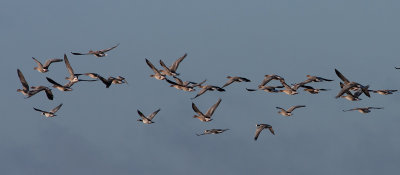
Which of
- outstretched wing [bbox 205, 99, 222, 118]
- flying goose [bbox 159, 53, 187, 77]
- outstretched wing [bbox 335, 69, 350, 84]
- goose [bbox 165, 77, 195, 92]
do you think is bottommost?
outstretched wing [bbox 205, 99, 222, 118]

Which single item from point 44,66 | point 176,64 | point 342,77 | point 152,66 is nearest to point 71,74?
point 44,66

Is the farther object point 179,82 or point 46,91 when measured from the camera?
point 179,82

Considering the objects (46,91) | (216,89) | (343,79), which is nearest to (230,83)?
(216,89)

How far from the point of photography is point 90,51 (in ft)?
282

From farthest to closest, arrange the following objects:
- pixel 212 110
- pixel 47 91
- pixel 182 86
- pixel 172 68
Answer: pixel 182 86 → pixel 172 68 → pixel 212 110 → pixel 47 91

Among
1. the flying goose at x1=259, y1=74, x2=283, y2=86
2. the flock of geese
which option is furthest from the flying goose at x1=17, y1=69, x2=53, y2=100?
the flying goose at x1=259, y1=74, x2=283, y2=86

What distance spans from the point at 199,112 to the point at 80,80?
11552mm

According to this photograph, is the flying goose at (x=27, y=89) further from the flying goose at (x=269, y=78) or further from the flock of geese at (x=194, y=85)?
the flying goose at (x=269, y=78)

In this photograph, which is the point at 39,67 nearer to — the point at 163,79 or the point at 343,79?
the point at 163,79

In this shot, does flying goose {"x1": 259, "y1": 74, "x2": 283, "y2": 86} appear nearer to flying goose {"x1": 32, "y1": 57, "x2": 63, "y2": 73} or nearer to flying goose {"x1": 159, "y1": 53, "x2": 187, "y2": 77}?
flying goose {"x1": 159, "y1": 53, "x2": 187, "y2": 77}

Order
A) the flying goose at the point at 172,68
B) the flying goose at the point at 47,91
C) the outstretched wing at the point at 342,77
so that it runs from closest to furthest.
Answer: the flying goose at the point at 47,91, the outstretched wing at the point at 342,77, the flying goose at the point at 172,68

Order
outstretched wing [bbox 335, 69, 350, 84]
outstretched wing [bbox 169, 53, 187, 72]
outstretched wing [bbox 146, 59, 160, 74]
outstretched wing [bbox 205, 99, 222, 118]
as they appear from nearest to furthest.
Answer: outstretched wing [bbox 335, 69, 350, 84] < outstretched wing [bbox 205, 99, 222, 118] < outstretched wing [bbox 146, 59, 160, 74] < outstretched wing [bbox 169, 53, 187, 72]

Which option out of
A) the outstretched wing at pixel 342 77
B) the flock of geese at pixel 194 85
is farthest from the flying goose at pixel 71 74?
the outstretched wing at pixel 342 77

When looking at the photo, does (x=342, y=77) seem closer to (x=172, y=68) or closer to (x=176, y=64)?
(x=176, y=64)
